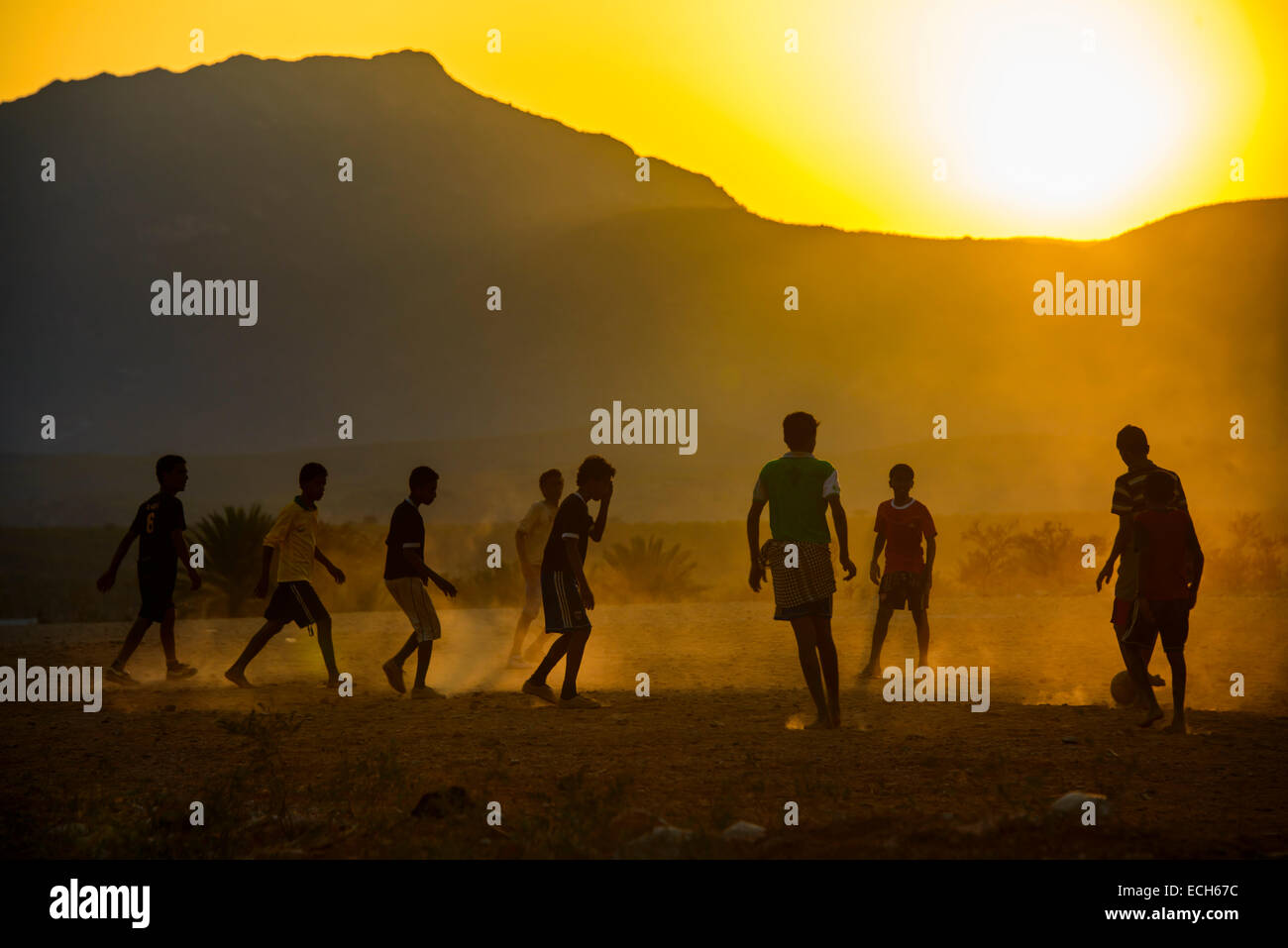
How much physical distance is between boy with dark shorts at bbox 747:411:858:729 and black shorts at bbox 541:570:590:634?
60.8 inches

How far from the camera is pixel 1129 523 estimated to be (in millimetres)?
10047

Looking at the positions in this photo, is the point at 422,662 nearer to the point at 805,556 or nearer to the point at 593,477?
the point at 593,477

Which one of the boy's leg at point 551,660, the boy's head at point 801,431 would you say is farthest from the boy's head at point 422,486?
the boy's head at point 801,431

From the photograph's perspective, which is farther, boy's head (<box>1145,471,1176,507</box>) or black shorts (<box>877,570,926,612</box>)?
black shorts (<box>877,570,926,612</box>)

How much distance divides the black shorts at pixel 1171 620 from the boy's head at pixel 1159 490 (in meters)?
0.64

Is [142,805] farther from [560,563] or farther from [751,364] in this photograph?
[751,364]

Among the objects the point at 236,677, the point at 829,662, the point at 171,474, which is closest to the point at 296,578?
the point at 236,677

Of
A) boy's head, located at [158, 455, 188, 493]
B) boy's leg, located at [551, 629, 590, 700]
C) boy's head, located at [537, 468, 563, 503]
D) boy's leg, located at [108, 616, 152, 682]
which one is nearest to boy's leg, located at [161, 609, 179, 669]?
boy's leg, located at [108, 616, 152, 682]

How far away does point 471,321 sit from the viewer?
99.5 meters

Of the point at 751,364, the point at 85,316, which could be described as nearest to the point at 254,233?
the point at 85,316

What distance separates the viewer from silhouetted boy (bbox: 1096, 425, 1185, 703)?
392 inches

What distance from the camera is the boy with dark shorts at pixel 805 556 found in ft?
32.1

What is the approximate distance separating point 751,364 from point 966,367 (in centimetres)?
1356

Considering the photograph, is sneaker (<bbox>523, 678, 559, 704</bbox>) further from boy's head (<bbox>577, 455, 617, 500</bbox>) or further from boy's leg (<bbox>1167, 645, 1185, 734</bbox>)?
boy's leg (<bbox>1167, 645, 1185, 734</bbox>)
